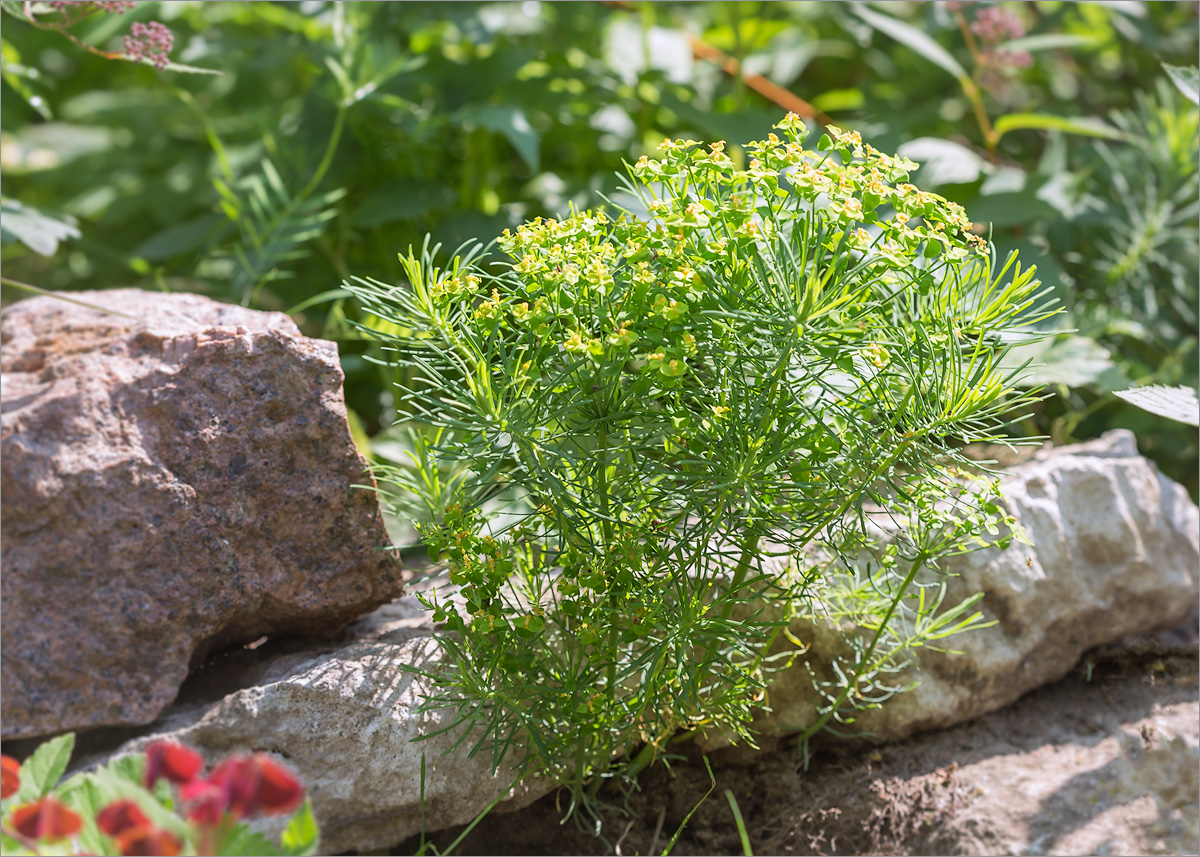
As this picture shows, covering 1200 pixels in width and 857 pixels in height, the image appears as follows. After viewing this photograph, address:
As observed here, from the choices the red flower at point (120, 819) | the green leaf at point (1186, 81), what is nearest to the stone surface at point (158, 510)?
the red flower at point (120, 819)

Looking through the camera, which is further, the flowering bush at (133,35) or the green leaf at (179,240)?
the green leaf at (179,240)

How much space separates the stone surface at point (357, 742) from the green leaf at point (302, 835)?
0.36m

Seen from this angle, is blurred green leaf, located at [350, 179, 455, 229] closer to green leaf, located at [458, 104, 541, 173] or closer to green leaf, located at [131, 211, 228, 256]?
green leaf, located at [458, 104, 541, 173]

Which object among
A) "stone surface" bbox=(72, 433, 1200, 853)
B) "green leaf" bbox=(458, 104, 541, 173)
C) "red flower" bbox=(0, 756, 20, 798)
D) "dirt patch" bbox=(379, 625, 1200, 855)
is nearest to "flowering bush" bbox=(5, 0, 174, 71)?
"green leaf" bbox=(458, 104, 541, 173)

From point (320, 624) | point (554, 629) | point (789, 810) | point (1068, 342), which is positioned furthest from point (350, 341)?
point (1068, 342)

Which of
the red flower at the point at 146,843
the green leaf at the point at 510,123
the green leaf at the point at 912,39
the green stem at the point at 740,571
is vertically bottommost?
the red flower at the point at 146,843

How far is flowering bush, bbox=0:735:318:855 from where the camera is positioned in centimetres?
81

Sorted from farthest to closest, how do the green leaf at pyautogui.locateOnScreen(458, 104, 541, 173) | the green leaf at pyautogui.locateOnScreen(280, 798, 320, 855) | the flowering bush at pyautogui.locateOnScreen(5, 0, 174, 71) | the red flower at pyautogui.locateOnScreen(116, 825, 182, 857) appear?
the green leaf at pyautogui.locateOnScreen(458, 104, 541, 173)
the flowering bush at pyautogui.locateOnScreen(5, 0, 174, 71)
the green leaf at pyautogui.locateOnScreen(280, 798, 320, 855)
the red flower at pyautogui.locateOnScreen(116, 825, 182, 857)

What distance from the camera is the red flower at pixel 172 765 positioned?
85cm

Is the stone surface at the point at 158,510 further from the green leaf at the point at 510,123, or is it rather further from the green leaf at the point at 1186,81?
the green leaf at the point at 1186,81

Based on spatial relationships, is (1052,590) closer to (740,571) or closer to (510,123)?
(740,571)

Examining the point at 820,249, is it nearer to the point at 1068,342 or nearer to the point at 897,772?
the point at 897,772

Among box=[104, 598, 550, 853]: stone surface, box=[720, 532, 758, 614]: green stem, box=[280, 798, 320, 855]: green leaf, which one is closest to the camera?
box=[280, 798, 320, 855]: green leaf

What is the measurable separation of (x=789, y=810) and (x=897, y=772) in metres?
0.21
